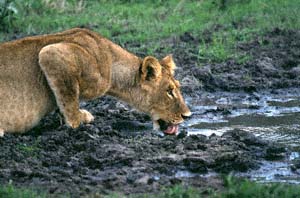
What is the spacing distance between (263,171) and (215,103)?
3.44 m

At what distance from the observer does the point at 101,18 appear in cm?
1639

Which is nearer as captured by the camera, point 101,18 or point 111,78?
point 111,78

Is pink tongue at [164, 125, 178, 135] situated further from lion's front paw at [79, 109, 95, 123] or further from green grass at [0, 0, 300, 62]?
green grass at [0, 0, 300, 62]

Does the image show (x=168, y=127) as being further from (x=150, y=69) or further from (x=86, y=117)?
(x=86, y=117)

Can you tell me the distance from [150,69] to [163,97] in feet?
1.03

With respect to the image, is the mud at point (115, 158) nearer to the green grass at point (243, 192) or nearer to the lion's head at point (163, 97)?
the lion's head at point (163, 97)

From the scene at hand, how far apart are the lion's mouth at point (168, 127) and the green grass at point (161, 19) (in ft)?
12.8

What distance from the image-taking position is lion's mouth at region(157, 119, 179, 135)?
392 inches

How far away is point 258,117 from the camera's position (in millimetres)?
11125

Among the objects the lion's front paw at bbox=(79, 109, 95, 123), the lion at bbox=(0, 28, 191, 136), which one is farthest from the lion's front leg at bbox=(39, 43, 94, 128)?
the lion's front paw at bbox=(79, 109, 95, 123)

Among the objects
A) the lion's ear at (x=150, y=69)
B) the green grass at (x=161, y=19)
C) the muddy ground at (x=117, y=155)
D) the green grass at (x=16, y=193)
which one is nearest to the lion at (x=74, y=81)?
the lion's ear at (x=150, y=69)

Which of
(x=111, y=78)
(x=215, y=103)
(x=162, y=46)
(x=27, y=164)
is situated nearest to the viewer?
(x=27, y=164)

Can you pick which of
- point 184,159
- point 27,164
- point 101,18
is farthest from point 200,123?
point 101,18

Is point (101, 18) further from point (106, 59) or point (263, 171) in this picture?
point (263, 171)
